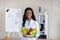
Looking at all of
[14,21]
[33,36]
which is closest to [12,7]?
[14,21]

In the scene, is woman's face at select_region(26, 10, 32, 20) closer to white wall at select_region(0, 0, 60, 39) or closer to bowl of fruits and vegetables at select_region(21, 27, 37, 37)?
bowl of fruits and vegetables at select_region(21, 27, 37, 37)

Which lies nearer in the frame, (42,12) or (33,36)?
(33,36)

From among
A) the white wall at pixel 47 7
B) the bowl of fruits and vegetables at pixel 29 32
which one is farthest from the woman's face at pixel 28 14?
the white wall at pixel 47 7

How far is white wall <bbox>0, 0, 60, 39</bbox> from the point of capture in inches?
124

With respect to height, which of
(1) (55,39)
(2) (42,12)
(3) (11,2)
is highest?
(3) (11,2)

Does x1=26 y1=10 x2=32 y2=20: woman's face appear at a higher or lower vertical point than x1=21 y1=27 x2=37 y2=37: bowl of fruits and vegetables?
higher

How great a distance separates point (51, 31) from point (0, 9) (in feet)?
3.96

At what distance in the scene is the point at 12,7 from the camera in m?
3.20

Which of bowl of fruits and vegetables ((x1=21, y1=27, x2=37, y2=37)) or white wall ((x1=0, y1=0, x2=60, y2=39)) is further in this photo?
white wall ((x1=0, y1=0, x2=60, y2=39))

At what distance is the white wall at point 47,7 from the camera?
316 cm

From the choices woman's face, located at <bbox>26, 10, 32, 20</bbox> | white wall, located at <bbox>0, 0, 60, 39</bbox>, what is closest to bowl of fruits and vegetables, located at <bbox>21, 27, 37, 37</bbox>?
woman's face, located at <bbox>26, 10, 32, 20</bbox>

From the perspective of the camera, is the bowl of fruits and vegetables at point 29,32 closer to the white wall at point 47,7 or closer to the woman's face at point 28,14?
the woman's face at point 28,14

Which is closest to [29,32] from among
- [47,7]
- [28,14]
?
[28,14]

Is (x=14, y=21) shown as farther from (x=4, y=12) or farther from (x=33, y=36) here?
(x=33, y=36)
